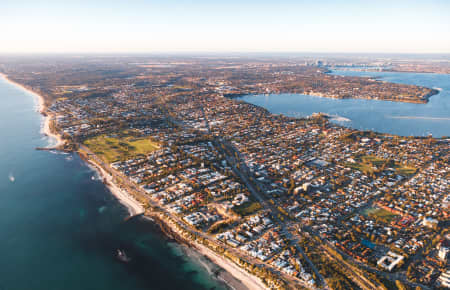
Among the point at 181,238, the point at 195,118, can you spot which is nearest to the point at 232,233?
the point at 181,238

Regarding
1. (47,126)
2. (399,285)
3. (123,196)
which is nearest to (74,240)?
(123,196)

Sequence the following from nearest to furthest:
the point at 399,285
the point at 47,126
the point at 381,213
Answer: the point at 399,285 → the point at 381,213 → the point at 47,126

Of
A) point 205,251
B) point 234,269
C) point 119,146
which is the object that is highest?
point 119,146

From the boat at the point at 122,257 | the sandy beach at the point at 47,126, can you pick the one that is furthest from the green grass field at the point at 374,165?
the sandy beach at the point at 47,126

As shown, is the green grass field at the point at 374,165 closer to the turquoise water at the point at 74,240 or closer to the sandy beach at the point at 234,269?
the sandy beach at the point at 234,269

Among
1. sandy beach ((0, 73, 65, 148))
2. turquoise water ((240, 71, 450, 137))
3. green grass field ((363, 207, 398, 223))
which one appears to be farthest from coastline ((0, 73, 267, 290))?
turquoise water ((240, 71, 450, 137))

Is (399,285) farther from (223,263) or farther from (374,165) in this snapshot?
(374,165)

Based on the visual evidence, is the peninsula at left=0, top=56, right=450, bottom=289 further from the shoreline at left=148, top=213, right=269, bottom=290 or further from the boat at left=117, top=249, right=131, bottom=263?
the boat at left=117, top=249, right=131, bottom=263
